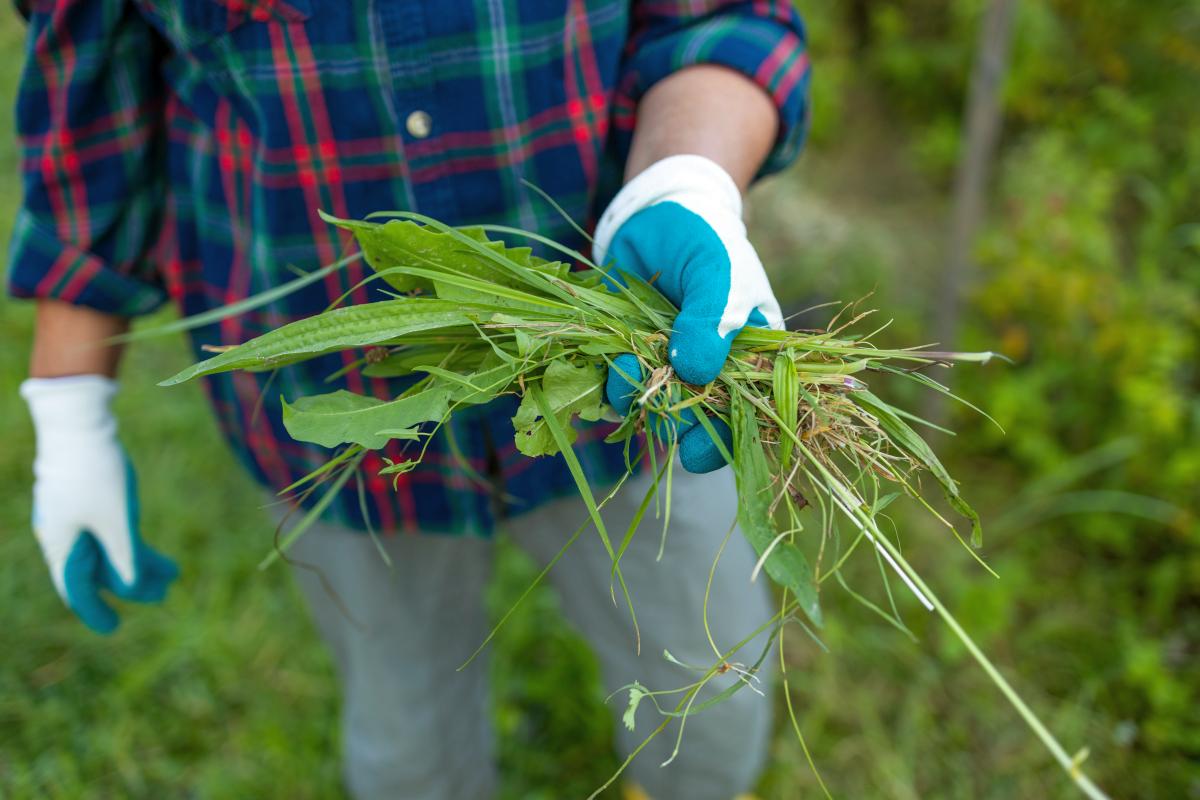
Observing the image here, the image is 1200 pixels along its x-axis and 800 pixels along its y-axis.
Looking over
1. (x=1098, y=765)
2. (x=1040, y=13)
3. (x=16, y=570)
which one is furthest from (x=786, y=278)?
(x=16, y=570)

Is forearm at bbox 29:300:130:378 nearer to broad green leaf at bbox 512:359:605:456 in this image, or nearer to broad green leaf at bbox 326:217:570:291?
broad green leaf at bbox 326:217:570:291

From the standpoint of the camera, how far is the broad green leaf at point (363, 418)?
92 cm

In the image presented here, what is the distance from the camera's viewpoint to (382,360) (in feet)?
3.51

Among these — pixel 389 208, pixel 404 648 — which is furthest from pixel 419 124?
pixel 404 648

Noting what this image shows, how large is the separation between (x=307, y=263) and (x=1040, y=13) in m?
3.07

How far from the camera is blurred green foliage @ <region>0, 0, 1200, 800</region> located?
79.3 inches

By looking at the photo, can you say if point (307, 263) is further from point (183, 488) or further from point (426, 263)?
point (183, 488)

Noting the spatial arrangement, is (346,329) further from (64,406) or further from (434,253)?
(64,406)

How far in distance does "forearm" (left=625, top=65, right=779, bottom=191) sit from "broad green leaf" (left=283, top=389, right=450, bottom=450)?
0.49 meters

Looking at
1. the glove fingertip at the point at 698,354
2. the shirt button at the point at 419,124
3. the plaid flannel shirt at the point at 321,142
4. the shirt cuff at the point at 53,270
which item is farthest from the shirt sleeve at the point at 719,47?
the shirt cuff at the point at 53,270

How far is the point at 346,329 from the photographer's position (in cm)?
96

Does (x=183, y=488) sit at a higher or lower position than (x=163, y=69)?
lower

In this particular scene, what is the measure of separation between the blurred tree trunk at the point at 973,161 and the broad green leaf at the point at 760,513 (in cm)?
180

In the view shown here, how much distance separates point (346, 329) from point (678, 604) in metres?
0.76
